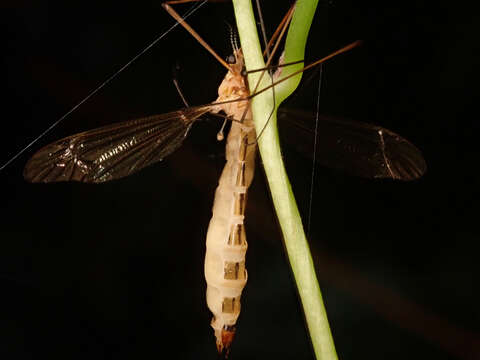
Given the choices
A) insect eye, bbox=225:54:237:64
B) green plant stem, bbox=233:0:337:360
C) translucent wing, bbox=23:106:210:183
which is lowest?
green plant stem, bbox=233:0:337:360

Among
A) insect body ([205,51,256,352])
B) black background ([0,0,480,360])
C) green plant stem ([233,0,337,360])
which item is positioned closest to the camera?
green plant stem ([233,0,337,360])

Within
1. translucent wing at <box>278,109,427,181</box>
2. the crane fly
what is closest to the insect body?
the crane fly

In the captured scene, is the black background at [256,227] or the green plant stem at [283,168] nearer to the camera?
the green plant stem at [283,168]

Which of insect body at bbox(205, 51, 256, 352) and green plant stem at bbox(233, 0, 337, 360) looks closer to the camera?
green plant stem at bbox(233, 0, 337, 360)

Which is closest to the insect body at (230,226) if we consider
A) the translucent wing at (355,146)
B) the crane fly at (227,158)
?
the crane fly at (227,158)

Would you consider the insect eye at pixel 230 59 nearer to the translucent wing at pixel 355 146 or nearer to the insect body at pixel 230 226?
the insect body at pixel 230 226

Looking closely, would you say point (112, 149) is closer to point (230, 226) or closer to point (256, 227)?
point (230, 226)

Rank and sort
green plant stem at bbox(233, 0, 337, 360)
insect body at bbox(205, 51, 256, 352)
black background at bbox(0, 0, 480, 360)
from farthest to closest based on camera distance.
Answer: black background at bbox(0, 0, 480, 360)
insect body at bbox(205, 51, 256, 352)
green plant stem at bbox(233, 0, 337, 360)

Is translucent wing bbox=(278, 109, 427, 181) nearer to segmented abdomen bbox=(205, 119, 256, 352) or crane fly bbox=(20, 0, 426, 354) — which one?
crane fly bbox=(20, 0, 426, 354)
